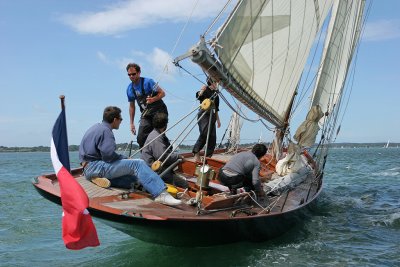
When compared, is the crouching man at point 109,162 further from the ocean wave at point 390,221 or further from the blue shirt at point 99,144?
the ocean wave at point 390,221

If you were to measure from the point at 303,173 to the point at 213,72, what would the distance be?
4.84 m

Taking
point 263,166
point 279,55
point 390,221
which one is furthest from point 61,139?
point 390,221

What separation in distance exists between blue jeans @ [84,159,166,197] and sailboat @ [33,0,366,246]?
212mm

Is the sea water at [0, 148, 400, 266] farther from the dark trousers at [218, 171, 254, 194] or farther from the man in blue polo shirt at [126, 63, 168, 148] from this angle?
the man in blue polo shirt at [126, 63, 168, 148]

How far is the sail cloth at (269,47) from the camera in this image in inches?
265

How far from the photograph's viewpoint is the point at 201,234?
6.29 m

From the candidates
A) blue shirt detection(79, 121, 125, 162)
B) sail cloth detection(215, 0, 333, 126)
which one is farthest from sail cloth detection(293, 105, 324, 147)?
blue shirt detection(79, 121, 125, 162)

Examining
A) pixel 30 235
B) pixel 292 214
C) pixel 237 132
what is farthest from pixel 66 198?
pixel 237 132

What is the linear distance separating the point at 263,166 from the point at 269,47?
3720 millimetres

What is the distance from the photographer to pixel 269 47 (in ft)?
25.8

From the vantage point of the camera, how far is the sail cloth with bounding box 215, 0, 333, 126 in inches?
265

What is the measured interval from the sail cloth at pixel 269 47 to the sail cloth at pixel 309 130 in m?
0.58

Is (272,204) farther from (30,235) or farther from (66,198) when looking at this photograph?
(30,235)

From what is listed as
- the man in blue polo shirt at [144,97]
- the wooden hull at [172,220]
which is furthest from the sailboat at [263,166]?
the man in blue polo shirt at [144,97]
